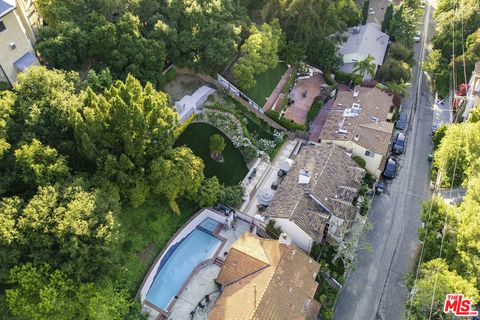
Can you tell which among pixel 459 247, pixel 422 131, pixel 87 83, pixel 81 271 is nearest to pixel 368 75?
pixel 422 131

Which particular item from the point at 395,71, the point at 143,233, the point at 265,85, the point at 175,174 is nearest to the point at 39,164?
the point at 175,174

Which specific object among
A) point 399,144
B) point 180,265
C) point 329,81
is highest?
point 329,81

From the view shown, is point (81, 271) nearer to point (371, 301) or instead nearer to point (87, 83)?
point (87, 83)

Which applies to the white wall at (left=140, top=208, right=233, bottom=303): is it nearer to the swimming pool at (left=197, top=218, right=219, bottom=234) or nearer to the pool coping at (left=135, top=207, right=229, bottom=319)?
the pool coping at (left=135, top=207, right=229, bottom=319)

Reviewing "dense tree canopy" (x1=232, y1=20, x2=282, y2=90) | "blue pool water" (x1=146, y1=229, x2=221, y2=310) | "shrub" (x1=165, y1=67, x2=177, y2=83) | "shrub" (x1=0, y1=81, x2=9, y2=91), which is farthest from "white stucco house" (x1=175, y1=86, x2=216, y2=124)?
"shrub" (x1=0, y1=81, x2=9, y2=91)

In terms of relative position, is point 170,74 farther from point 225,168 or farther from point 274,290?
point 274,290

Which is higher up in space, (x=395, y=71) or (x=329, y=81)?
(x=395, y=71)
